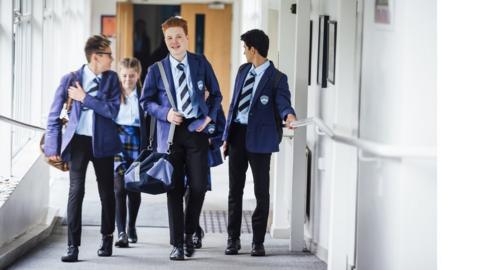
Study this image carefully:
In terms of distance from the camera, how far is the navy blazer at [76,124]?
7.36 metres

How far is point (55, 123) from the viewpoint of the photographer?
740 cm

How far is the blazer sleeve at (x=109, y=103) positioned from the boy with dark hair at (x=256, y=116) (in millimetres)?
870

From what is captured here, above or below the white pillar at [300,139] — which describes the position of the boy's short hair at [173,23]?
above

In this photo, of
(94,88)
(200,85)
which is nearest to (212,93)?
(200,85)

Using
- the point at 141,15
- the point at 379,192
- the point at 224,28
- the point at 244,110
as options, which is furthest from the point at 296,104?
the point at 141,15

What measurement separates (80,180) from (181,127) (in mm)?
766

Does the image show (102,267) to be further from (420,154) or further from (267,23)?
(267,23)

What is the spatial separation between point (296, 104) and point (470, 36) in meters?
4.73

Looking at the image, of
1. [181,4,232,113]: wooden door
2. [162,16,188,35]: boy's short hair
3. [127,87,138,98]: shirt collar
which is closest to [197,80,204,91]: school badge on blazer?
[162,16,188,35]: boy's short hair

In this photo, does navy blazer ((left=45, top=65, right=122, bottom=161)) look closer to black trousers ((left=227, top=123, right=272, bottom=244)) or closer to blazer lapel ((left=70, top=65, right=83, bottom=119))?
blazer lapel ((left=70, top=65, right=83, bottom=119))

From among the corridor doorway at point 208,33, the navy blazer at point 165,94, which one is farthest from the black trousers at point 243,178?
the corridor doorway at point 208,33

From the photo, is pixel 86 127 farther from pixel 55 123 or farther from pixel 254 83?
pixel 254 83

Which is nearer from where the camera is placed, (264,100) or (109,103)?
(109,103)

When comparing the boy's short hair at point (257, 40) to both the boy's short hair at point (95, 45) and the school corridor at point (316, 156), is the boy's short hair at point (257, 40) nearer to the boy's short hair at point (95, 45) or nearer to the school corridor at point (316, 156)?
the school corridor at point (316, 156)
